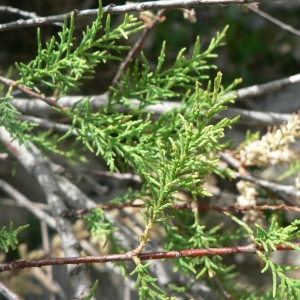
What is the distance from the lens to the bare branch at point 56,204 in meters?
1.02

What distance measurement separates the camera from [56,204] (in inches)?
48.3

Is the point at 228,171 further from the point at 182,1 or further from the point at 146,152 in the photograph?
the point at 182,1

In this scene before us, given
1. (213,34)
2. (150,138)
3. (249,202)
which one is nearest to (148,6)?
(150,138)

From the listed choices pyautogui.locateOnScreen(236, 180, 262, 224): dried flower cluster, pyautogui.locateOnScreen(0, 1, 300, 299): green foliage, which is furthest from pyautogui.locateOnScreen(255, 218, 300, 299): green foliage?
pyautogui.locateOnScreen(236, 180, 262, 224): dried flower cluster

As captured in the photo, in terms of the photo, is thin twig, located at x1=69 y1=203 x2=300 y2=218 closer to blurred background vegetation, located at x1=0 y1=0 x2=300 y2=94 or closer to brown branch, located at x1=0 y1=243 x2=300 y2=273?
brown branch, located at x1=0 y1=243 x2=300 y2=273

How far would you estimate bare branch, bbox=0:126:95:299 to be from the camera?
102 cm

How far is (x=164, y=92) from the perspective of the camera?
3.47 ft

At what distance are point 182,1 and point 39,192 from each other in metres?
1.92

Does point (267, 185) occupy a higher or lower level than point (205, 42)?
lower

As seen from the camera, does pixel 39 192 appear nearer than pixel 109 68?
No

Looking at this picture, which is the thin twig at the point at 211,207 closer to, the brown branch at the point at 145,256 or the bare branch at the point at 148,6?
the brown branch at the point at 145,256

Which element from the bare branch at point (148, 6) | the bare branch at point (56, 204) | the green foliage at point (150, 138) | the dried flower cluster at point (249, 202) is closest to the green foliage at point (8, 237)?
the green foliage at point (150, 138)

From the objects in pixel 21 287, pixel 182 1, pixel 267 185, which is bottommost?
pixel 21 287

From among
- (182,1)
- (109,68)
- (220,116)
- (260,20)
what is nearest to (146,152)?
(182,1)
